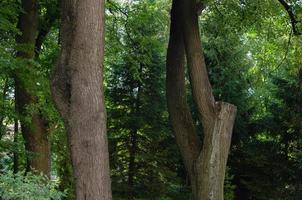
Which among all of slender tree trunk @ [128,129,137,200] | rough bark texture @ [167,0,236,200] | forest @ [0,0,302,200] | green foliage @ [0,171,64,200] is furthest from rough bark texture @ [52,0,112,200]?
slender tree trunk @ [128,129,137,200]

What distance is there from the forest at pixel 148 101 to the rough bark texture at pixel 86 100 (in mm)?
13

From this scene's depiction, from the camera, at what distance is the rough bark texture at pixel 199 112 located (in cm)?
920

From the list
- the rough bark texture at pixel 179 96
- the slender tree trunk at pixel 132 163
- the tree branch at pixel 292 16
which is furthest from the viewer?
the slender tree trunk at pixel 132 163

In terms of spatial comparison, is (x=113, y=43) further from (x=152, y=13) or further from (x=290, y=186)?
(x=290, y=186)

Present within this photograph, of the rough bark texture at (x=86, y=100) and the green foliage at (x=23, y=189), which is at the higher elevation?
the rough bark texture at (x=86, y=100)

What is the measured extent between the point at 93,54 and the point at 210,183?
4152mm

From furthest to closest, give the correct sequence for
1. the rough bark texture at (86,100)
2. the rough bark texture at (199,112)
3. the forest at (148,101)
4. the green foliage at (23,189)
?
the rough bark texture at (199,112) → the forest at (148,101) → the rough bark texture at (86,100) → the green foliage at (23,189)

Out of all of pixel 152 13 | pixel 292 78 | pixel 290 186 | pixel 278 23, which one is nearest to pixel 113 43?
pixel 152 13

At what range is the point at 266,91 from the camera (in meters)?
20.7

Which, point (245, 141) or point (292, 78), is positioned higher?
point (292, 78)

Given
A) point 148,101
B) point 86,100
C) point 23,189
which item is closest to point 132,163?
point 148,101

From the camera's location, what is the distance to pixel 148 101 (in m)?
18.2

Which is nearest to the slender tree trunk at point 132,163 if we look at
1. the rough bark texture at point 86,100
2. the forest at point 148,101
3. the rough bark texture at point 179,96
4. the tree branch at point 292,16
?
the forest at point 148,101

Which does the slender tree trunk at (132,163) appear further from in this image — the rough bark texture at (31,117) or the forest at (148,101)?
the rough bark texture at (31,117)
